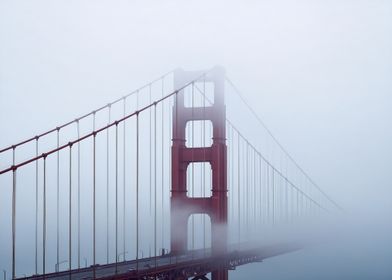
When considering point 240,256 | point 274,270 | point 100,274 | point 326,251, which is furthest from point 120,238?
point 100,274

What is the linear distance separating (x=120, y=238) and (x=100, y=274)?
243ft

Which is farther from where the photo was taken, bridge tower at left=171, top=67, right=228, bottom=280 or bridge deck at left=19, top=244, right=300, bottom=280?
bridge tower at left=171, top=67, right=228, bottom=280

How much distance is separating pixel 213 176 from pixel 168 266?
6796 millimetres

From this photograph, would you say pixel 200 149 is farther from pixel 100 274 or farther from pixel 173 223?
pixel 100 274

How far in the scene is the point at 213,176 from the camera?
30094mm

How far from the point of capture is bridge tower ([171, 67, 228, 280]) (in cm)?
2991

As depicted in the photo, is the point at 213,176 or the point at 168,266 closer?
the point at 168,266

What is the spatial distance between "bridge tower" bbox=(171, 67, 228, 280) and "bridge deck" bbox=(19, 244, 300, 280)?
81 cm

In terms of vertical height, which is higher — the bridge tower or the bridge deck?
the bridge tower

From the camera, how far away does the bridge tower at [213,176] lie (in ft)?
98.1

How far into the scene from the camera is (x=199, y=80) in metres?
31.4

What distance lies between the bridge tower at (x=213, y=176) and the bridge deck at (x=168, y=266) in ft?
2.66

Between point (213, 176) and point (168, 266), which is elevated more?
point (213, 176)

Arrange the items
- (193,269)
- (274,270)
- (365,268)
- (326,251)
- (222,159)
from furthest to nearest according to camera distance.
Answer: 1. (326,251)
2. (274,270)
3. (365,268)
4. (222,159)
5. (193,269)
